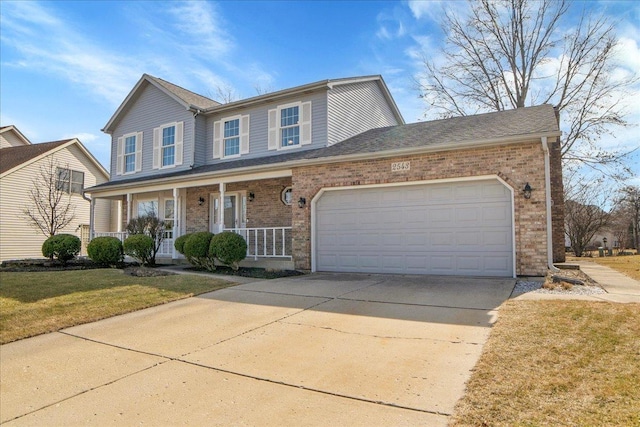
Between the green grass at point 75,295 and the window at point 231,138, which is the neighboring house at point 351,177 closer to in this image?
the window at point 231,138

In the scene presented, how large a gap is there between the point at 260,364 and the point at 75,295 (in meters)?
5.57

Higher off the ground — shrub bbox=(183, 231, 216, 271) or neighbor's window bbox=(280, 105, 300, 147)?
neighbor's window bbox=(280, 105, 300, 147)

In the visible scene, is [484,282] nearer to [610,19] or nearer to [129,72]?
[129,72]

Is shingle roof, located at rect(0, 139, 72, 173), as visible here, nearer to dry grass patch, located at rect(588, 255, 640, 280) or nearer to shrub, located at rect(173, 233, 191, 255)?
shrub, located at rect(173, 233, 191, 255)

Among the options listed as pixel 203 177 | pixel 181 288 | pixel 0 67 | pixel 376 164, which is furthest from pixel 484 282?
pixel 0 67

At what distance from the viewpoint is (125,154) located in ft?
58.2

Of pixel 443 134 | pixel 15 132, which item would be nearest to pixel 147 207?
pixel 443 134

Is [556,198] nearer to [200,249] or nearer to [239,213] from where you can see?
[239,213]

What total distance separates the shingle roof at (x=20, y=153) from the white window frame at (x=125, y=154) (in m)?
6.80

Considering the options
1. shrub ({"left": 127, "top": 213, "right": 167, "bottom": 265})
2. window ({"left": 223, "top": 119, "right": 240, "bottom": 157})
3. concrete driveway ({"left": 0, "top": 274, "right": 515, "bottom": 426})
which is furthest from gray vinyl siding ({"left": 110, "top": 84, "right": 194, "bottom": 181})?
concrete driveway ({"left": 0, "top": 274, "right": 515, "bottom": 426})

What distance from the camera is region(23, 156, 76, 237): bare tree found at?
19625 mm

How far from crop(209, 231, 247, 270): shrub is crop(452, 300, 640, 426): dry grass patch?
766 centimetres

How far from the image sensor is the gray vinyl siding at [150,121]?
15.8 metres

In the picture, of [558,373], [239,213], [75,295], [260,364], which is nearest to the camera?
[558,373]
